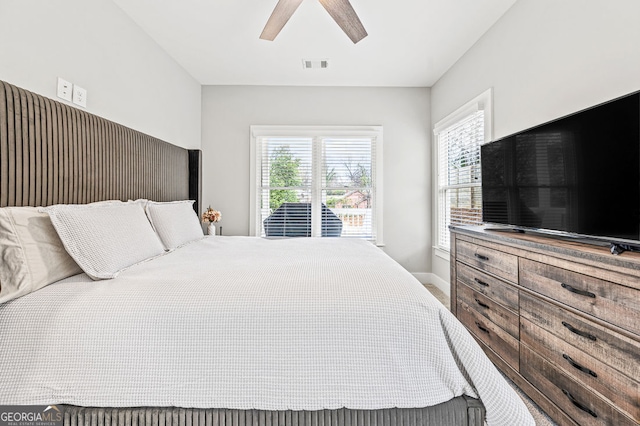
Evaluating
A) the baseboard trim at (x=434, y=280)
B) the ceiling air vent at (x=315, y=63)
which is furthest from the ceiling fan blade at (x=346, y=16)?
the baseboard trim at (x=434, y=280)

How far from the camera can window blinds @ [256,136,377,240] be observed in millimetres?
4145

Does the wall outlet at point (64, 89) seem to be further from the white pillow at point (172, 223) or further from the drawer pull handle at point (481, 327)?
the drawer pull handle at point (481, 327)

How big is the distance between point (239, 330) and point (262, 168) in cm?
330

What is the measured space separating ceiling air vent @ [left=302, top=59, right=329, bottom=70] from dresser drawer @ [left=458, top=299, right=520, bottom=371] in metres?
2.77

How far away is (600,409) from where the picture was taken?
1.27 m

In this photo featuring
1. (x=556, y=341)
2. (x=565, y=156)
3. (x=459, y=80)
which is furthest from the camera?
(x=459, y=80)

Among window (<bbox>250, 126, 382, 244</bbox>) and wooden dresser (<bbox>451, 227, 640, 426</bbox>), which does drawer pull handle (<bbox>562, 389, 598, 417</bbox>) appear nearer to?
wooden dresser (<bbox>451, 227, 640, 426</bbox>)

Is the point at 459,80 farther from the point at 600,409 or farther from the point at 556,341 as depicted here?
the point at 600,409

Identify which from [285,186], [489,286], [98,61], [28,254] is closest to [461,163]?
[489,286]

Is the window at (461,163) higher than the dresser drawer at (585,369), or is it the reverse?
the window at (461,163)

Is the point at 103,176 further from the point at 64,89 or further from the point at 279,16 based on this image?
the point at 279,16

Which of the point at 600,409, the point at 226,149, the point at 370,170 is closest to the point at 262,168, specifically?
the point at 226,149

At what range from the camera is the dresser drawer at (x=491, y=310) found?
1792 mm

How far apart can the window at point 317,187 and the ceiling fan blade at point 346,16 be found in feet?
5.85
